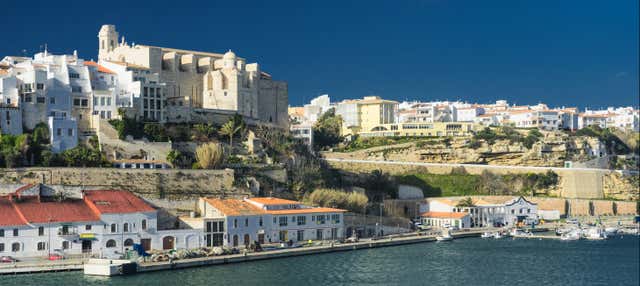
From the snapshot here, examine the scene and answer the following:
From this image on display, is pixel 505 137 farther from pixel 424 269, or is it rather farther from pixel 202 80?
pixel 424 269

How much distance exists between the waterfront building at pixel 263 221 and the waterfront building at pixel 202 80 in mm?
11888

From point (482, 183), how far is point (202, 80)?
2645 centimetres

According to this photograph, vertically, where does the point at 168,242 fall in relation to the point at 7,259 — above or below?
above

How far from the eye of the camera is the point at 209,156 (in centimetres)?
5231

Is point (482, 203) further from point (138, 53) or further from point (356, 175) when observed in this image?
point (138, 53)

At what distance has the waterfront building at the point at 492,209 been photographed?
65938 millimetres

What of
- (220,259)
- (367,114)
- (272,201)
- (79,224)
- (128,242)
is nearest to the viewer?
(79,224)

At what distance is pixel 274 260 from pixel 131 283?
1004cm

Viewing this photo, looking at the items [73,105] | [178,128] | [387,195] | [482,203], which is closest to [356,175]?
[387,195]

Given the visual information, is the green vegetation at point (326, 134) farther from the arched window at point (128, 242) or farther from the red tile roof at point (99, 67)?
the arched window at point (128, 242)

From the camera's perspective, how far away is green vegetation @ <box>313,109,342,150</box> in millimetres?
83188

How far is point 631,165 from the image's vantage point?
8181 centimetres

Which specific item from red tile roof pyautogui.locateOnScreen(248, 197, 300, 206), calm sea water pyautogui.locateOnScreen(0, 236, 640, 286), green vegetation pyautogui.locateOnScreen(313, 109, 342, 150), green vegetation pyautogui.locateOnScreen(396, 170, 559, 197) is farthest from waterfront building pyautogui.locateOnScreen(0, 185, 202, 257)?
green vegetation pyautogui.locateOnScreen(313, 109, 342, 150)

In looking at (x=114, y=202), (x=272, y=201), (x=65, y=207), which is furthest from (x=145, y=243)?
(x=272, y=201)
